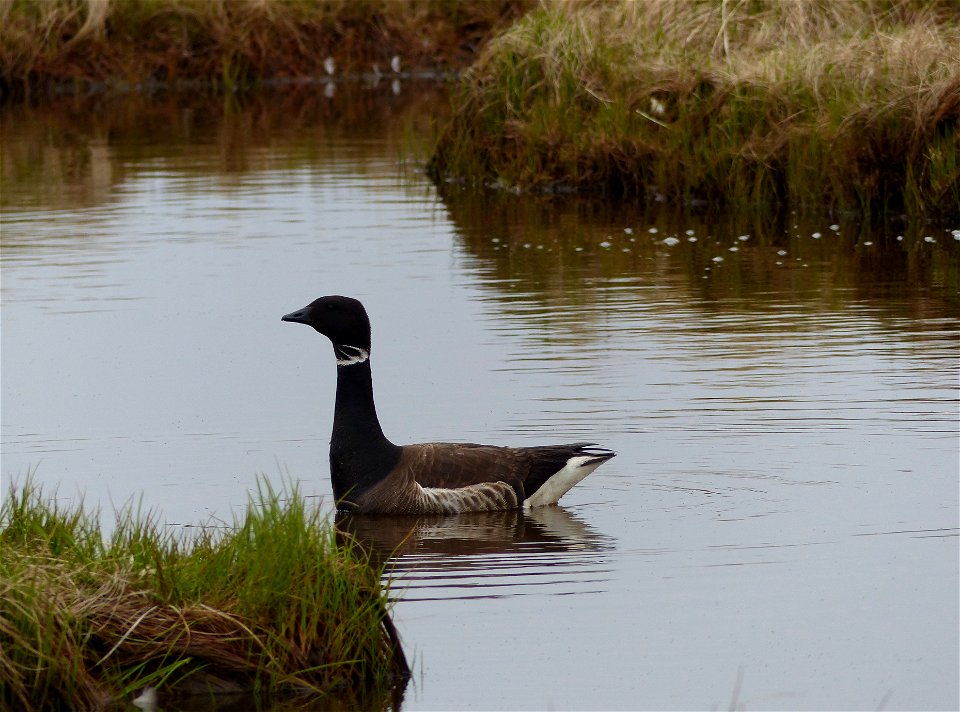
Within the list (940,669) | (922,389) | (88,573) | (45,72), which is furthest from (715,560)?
(45,72)

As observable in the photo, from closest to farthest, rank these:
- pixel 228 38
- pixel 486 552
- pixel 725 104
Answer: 1. pixel 486 552
2. pixel 725 104
3. pixel 228 38

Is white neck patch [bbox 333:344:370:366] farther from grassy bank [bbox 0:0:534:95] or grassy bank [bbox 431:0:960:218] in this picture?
grassy bank [bbox 0:0:534:95]

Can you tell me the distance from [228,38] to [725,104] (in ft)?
75.9

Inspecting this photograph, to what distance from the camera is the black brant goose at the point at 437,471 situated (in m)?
10.7

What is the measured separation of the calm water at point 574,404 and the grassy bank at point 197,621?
1.31ft

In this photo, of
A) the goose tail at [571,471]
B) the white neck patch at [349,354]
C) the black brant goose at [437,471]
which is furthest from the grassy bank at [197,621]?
the white neck patch at [349,354]

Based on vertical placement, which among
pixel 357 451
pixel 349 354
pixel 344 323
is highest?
pixel 344 323

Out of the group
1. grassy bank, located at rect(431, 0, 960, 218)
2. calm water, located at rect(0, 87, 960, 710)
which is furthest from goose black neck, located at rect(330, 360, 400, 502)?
grassy bank, located at rect(431, 0, 960, 218)

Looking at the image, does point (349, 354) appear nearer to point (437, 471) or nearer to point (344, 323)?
point (344, 323)

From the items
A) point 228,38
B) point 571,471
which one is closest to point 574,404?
point 571,471

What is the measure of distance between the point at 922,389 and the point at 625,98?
427 inches

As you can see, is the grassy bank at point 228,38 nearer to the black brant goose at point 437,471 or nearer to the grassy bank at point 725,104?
the grassy bank at point 725,104

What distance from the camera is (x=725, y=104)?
22.1 m

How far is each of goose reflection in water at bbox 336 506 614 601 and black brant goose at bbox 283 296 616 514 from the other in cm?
10
